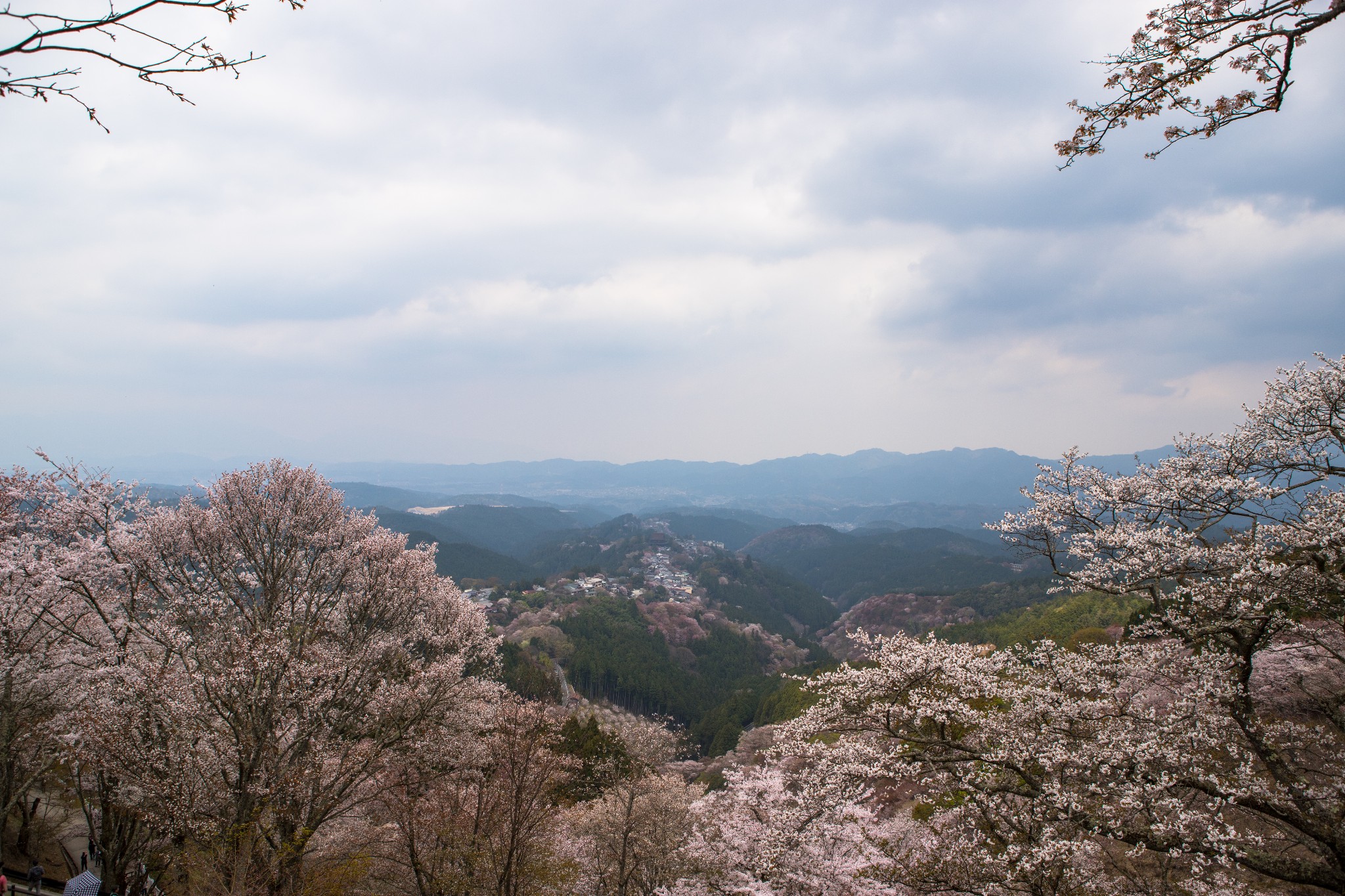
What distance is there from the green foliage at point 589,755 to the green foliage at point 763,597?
336 ft

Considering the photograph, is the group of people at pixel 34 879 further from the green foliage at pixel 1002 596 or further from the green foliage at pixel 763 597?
the green foliage at pixel 763 597

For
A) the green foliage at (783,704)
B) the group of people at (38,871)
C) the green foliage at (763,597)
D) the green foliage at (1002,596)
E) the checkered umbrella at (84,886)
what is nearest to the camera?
the checkered umbrella at (84,886)

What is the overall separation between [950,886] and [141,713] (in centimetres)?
1644

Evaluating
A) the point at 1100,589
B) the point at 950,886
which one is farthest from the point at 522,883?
the point at 1100,589

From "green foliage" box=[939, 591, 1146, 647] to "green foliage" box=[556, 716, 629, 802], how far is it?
26.8 meters

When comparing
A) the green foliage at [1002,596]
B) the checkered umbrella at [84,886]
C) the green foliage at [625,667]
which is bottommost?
the green foliage at [625,667]

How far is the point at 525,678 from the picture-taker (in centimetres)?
5162

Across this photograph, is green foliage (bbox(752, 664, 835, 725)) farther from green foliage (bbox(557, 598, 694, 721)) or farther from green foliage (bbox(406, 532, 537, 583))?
green foliage (bbox(406, 532, 537, 583))

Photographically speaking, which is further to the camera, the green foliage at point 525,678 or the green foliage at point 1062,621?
the green foliage at point 1062,621

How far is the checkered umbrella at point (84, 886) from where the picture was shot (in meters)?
13.1

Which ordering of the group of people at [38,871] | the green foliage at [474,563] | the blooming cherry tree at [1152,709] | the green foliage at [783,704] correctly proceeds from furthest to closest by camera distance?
the green foliage at [474,563], the green foliage at [783,704], the group of people at [38,871], the blooming cherry tree at [1152,709]

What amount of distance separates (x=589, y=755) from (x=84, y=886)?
22348 mm

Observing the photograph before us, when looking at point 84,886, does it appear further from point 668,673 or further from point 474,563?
point 474,563

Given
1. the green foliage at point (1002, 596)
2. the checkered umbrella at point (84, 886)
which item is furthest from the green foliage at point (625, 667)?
the checkered umbrella at point (84, 886)
